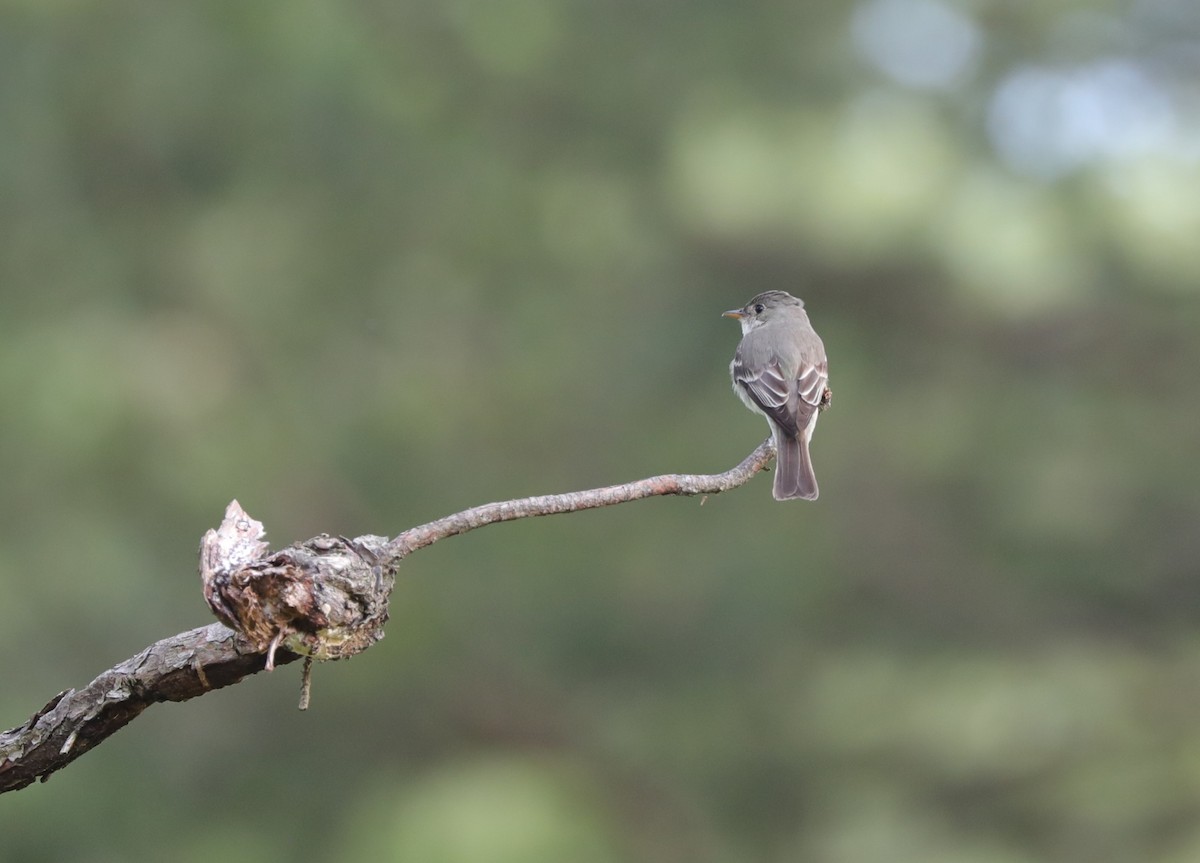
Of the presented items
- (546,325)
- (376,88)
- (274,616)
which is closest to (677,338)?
(546,325)

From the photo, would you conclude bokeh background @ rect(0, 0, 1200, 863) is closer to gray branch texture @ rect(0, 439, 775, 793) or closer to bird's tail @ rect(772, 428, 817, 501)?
bird's tail @ rect(772, 428, 817, 501)

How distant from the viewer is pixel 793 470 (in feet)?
13.2

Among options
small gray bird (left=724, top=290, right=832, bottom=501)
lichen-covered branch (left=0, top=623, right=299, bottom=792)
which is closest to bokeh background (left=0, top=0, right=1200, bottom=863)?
small gray bird (left=724, top=290, right=832, bottom=501)

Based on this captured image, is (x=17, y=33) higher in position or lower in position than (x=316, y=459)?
higher

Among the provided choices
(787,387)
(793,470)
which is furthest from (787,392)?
(793,470)

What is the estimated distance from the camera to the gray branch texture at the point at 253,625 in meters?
1.52

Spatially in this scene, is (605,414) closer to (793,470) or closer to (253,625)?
(793,470)

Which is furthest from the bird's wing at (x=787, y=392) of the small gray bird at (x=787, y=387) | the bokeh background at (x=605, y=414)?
the bokeh background at (x=605, y=414)

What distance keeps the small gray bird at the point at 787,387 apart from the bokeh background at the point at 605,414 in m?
1.73

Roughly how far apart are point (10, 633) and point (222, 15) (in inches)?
107

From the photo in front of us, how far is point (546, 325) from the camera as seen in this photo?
702 centimetres

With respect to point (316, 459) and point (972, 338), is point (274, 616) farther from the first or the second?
point (972, 338)

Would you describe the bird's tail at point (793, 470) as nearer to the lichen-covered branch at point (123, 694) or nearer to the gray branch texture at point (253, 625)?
the gray branch texture at point (253, 625)

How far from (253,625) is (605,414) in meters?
5.44
